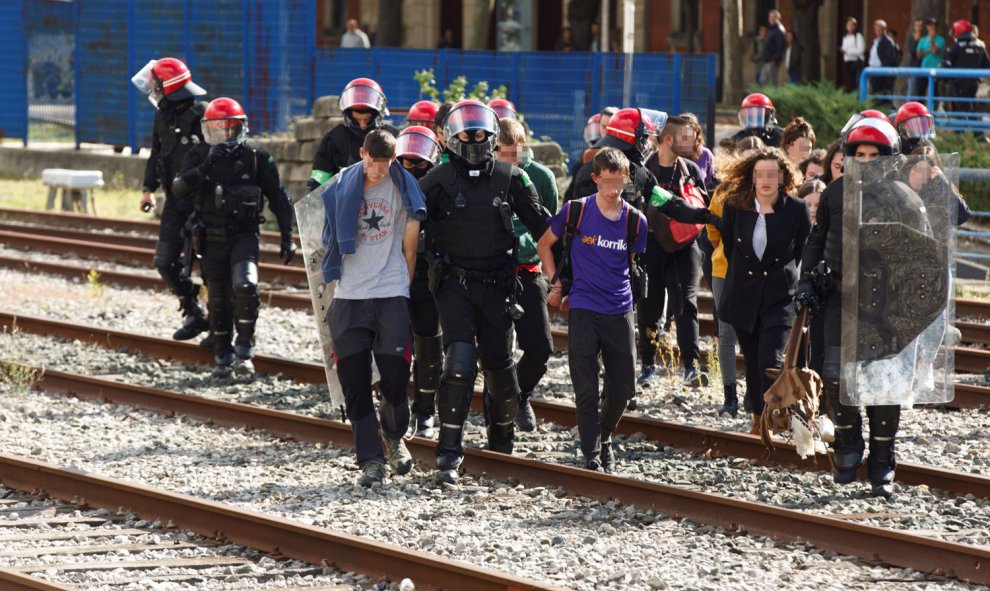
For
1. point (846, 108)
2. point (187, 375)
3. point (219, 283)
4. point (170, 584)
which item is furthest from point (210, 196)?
point (846, 108)

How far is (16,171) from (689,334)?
21.6 m

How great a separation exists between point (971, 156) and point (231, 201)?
11275mm

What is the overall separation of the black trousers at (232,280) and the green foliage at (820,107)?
1118 cm

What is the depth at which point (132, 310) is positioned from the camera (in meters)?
15.3

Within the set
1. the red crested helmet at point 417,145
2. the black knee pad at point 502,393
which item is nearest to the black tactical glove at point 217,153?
the red crested helmet at point 417,145

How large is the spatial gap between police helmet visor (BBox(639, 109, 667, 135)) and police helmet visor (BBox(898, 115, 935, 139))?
206cm

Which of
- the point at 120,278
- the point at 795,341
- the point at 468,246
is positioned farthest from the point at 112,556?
the point at 120,278

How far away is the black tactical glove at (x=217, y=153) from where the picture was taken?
37.8 ft

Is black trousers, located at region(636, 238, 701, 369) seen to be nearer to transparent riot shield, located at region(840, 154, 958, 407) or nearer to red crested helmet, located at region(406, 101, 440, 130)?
red crested helmet, located at region(406, 101, 440, 130)

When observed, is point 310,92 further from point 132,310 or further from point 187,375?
point 187,375

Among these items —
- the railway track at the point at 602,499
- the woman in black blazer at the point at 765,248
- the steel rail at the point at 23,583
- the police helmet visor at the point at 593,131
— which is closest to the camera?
the steel rail at the point at 23,583

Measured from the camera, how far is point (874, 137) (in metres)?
8.42

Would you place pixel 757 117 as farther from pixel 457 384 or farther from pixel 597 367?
pixel 457 384

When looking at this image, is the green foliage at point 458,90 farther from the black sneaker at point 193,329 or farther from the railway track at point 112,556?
the railway track at point 112,556
